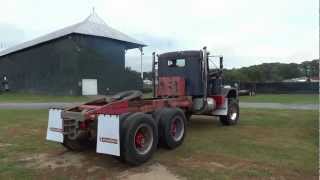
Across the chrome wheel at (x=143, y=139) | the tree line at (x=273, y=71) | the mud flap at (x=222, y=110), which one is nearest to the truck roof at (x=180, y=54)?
the mud flap at (x=222, y=110)

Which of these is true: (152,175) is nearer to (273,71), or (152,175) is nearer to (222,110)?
(222,110)

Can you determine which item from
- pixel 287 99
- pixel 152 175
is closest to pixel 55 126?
pixel 152 175

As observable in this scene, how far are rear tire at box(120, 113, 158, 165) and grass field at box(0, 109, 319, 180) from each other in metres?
0.19

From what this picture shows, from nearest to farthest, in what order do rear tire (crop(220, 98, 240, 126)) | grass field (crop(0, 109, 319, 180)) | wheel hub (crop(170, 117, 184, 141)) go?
grass field (crop(0, 109, 319, 180)) < wheel hub (crop(170, 117, 184, 141)) < rear tire (crop(220, 98, 240, 126))

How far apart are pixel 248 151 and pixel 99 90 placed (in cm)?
3670

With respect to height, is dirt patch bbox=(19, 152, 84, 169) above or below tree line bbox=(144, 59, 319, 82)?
below

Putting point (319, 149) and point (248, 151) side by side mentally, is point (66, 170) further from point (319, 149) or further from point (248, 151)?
point (319, 149)

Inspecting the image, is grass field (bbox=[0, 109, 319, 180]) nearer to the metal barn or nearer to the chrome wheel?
the chrome wheel

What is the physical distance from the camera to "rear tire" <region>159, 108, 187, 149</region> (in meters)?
8.03

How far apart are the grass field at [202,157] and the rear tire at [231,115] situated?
1035 millimetres

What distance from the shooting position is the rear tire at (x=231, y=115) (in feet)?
40.3

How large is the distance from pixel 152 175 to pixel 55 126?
93.7 inches

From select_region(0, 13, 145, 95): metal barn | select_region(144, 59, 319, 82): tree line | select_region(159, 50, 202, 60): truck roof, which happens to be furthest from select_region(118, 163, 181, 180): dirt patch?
select_region(144, 59, 319, 82): tree line

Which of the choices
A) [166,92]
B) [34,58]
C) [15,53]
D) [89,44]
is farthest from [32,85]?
[166,92]
